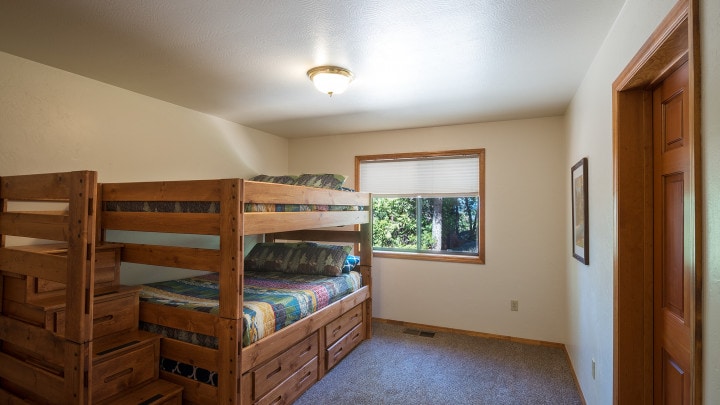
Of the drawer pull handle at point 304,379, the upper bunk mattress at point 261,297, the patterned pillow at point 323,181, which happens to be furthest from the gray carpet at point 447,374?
the patterned pillow at point 323,181

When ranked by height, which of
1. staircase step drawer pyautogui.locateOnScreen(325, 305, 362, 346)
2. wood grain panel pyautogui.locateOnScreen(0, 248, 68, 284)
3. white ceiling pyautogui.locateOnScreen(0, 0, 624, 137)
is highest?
white ceiling pyautogui.locateOnScreen(0, 0, 624, 137)

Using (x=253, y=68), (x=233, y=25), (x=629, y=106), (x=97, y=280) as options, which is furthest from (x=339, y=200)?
(x=629, y=106)

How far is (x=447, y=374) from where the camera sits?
2.84 m

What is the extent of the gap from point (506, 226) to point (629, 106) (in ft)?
6.99

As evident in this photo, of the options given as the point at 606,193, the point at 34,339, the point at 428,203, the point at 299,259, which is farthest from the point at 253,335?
the point at 428,203

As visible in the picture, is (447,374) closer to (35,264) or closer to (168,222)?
(168,222)

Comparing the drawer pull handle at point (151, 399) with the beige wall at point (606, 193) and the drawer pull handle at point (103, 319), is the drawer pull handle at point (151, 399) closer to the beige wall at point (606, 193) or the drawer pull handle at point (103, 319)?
the drawer pull handle at point (103, 319)

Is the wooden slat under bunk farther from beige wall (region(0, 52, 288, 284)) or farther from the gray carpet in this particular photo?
the gray carpet

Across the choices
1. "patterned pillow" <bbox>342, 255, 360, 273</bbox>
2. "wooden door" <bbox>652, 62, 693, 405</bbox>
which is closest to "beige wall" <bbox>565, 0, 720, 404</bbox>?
"wooden door" <bbox>652, 62, 693, 405</bbox>

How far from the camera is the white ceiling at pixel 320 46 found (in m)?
1.61

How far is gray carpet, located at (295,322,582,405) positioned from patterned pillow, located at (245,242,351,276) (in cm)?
86

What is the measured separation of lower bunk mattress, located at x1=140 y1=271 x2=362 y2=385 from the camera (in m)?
2.03

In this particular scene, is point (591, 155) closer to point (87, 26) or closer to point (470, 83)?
point (470, 83)

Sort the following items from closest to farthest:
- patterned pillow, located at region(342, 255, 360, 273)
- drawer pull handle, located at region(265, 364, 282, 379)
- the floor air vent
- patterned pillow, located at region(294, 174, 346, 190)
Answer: drawer pull handle, located at region(265, 364, 282, 379)
patterned pillow, located at region(294, 174, 346, 190)
patterned pillow, located at region(342, 255, 360, 273)
the floor air vent
